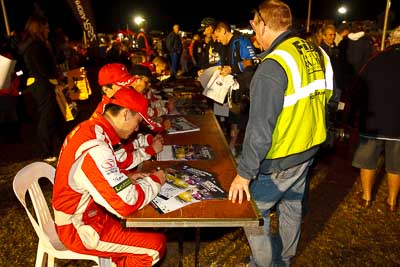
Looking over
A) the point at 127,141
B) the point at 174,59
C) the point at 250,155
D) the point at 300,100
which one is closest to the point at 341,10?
the point at 174,59

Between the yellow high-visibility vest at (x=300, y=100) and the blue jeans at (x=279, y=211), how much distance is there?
0.63 ft

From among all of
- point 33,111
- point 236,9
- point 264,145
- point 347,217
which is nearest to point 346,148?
point 347,217

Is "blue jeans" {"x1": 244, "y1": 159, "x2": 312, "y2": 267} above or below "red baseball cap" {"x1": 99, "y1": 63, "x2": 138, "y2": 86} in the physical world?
below

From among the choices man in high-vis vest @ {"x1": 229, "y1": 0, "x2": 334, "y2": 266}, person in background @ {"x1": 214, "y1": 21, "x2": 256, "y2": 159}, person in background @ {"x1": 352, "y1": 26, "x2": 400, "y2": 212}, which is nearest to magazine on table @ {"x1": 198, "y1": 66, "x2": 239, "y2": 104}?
person in background @ {"x1": 214, "y1": 21, "x2": 256, "y2": 159}

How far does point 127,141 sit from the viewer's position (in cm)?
300

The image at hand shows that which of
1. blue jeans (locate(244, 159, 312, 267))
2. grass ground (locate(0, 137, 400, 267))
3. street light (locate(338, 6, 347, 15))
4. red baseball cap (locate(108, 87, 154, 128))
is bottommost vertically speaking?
grass ground (locate(0, 137, 400, 267))

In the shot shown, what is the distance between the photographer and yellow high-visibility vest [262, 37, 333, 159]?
78.5 inches

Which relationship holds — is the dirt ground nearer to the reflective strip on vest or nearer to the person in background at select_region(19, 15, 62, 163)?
the person in background at select_region(19, 15, 62, 163)

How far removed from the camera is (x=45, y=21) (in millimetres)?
4887

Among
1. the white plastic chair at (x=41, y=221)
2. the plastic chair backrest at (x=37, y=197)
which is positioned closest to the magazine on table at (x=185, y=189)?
the white plastic chair at (x=41, y=221)

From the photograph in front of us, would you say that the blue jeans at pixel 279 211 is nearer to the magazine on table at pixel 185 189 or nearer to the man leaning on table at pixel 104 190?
the magazine on table at pixel 185 189

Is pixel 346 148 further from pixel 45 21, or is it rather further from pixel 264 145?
pixel 45 21

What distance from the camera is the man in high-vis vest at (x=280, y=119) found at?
1.96 m

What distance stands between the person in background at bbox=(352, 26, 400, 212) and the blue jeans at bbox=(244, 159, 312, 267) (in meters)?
1.65
